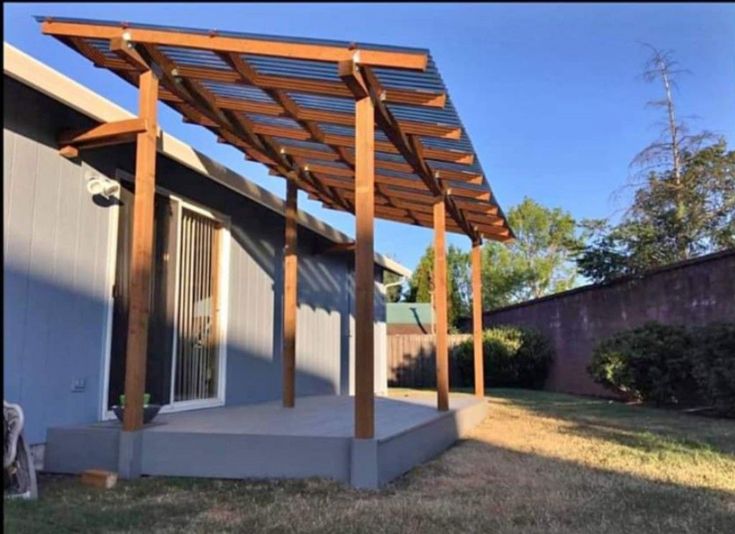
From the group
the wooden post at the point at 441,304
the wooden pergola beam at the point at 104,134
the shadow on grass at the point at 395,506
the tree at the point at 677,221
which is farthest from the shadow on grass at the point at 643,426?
the wooden pergola beam at the point at 104,134

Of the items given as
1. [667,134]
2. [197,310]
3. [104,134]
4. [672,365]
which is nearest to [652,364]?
[672,365]

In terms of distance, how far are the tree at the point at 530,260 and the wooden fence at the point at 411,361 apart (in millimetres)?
15463

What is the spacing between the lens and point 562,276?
33312 millimetres

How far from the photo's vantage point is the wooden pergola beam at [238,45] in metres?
4.23

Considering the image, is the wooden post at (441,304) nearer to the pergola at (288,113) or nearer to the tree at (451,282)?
the pergola at (288,113)

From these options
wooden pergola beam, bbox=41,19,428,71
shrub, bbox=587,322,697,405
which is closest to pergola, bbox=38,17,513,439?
wooden pergola beam, bbox=41,19,428,71

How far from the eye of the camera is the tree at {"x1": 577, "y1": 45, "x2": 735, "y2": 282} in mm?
12969

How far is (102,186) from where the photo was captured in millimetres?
5402

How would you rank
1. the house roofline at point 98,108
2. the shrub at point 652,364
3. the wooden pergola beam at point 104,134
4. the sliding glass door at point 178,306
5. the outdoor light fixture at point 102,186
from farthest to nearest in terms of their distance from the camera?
the shrub at point 652,364 → the sliding glass door at point 178,306 → the outdoor light fixture at point 102,186 → the wooden pergola beam at point 104,134 → the house roofline at point 98,108

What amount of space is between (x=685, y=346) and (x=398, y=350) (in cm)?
932

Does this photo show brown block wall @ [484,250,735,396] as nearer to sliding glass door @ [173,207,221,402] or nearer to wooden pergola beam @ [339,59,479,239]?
wooden pergola beam @ [339,59,479,239]

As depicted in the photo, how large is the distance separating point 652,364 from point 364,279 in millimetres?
6904

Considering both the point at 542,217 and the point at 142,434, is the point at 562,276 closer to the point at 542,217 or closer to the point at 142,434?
the point at 542,217

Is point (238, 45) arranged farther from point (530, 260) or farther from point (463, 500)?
point (530, 260)
